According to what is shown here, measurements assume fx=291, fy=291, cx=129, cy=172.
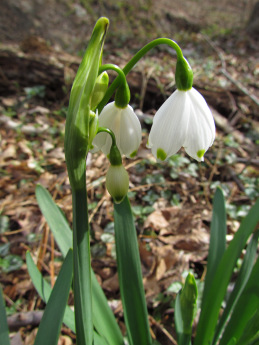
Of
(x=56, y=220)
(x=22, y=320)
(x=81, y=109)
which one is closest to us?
(x=81, y=109)

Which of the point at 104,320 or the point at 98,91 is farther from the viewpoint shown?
the point at 104,320

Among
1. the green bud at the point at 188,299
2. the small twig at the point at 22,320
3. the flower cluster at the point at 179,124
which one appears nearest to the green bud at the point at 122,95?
the flower cluster at the point at 179,124

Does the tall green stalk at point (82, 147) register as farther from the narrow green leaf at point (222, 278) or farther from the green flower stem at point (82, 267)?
the narrow green leaf at point (222, 278)

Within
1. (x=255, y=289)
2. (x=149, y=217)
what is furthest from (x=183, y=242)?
(x=255, y=289)

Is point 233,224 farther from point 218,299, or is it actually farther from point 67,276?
point 67,276

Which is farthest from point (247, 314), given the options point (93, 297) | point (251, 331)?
point (93, 297)

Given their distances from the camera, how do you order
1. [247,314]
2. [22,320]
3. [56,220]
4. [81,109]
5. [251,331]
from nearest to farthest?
[81,109] → [251,331] → [247,314] → [56,220] → [22,320]

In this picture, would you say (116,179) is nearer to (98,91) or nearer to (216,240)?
(98,91)
